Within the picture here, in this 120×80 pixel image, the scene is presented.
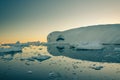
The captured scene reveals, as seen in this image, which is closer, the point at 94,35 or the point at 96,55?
the point at 96,55

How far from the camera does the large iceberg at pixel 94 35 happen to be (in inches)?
1055

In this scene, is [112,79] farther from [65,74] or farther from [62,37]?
[62,37]

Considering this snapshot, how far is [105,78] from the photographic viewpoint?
6711mm

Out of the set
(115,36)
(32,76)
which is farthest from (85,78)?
(115,36)

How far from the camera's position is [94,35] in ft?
96.4

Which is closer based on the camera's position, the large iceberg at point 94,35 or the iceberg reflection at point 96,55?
the iceberg reflection at point 96,55

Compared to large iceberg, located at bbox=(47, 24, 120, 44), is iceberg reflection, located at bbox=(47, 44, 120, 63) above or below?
below

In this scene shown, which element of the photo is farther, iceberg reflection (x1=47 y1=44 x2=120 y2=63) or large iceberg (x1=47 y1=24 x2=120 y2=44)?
large iceberg (x1=47 y1=24 x2=120 y2=44)

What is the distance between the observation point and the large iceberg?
26802mm

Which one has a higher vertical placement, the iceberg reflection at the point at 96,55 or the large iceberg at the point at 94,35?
the large iceberg at the point at 94,35

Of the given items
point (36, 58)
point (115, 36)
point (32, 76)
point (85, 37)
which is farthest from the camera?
point (85, 37)

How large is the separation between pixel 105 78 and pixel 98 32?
23057 mm

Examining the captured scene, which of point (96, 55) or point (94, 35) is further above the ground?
point (94, 35)

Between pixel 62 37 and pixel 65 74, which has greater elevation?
pixel 62 37
